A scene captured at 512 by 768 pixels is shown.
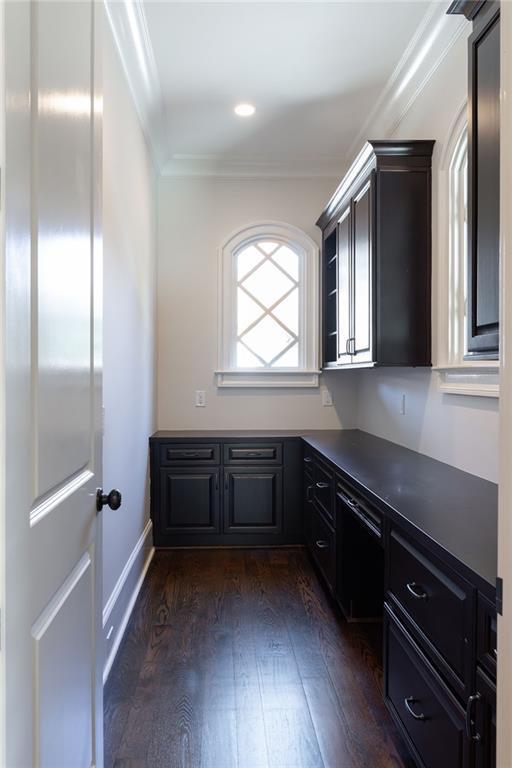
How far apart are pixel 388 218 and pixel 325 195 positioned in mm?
1625

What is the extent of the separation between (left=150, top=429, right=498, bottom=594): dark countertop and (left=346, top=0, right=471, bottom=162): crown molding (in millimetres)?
1942

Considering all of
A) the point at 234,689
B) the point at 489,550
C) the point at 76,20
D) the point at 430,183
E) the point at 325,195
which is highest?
the point at 325,195

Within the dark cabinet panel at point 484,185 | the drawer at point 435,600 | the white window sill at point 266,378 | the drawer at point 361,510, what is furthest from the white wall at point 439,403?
the white window sill at point 266,378

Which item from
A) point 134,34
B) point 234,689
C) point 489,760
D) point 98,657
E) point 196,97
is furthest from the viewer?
point 196,97

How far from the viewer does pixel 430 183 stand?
2.49 m

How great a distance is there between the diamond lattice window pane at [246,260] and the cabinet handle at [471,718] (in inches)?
132

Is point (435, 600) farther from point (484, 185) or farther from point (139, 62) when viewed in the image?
point (139, 62)

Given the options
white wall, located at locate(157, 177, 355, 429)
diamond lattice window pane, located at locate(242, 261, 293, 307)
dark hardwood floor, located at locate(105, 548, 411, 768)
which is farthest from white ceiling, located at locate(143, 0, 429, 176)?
dark hardwood floor, located at locate(105, 548, 411, 768)

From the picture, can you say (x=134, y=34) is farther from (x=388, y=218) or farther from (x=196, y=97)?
(x=388, y=218)

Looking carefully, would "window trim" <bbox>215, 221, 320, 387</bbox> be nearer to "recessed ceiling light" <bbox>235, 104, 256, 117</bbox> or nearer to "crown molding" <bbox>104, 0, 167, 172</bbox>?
"recessed ceiling light" <bbox>235, 104, 256, 117</bbox>

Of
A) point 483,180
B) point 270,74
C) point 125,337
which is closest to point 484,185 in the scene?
point 483,180

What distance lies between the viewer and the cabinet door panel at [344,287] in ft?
9.96

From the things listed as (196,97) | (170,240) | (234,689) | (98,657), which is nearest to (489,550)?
(98,657)

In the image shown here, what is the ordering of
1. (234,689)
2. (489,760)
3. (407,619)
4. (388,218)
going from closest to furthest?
(489,760) → (407,619) → (234,689) → (388,218)
